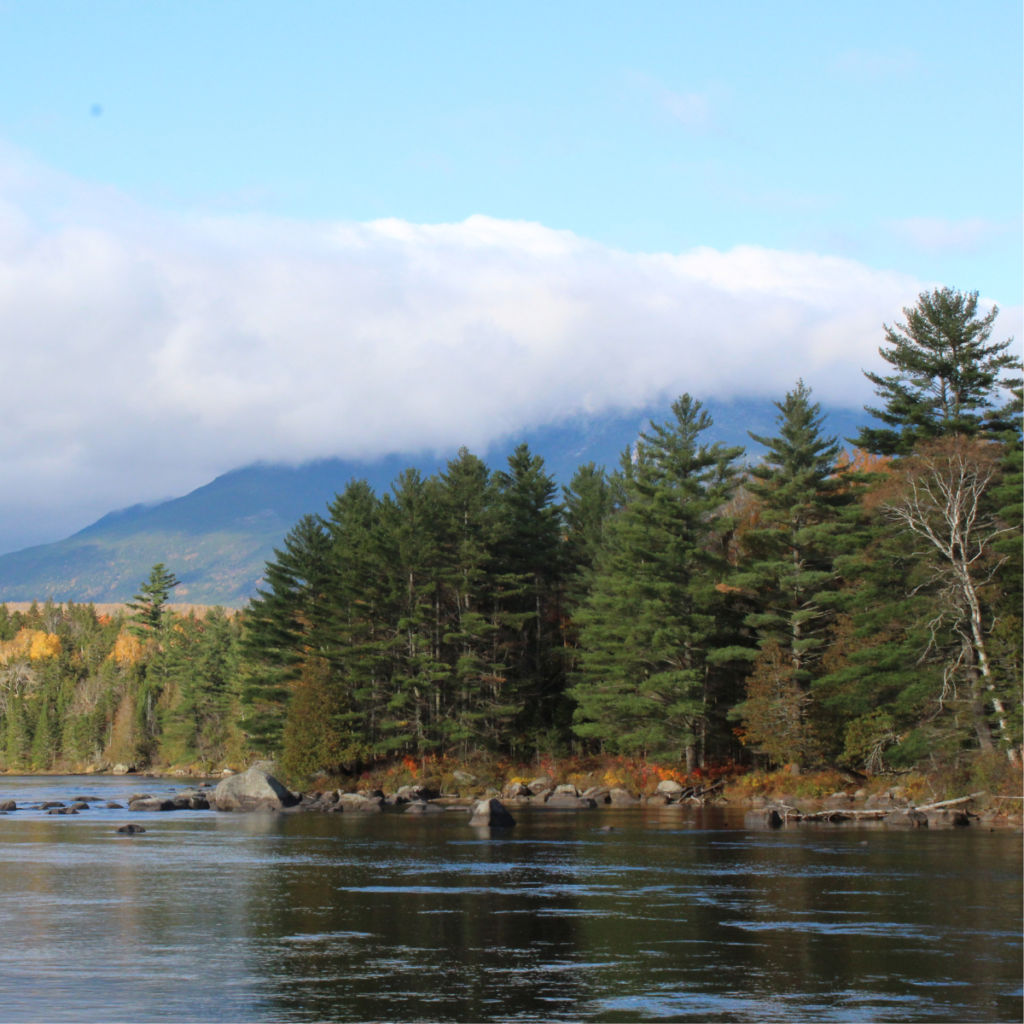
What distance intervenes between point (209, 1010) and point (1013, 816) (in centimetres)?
3734

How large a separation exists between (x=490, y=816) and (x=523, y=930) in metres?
28.3

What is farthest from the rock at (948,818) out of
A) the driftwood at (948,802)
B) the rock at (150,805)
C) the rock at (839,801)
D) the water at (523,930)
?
the rock at (150,805)

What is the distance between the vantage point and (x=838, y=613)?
62.7 meters

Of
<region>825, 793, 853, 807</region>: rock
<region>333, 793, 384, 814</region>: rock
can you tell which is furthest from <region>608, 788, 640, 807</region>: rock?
<region>825, 793, 853, 807</region>: rock

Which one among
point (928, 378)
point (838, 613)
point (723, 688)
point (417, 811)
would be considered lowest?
point (417, 811)

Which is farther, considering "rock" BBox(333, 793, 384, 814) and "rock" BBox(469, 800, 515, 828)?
"rock" BBox(333, 793, 384, 814)

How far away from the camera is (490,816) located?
170ft

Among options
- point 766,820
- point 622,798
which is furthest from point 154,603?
point 766,820

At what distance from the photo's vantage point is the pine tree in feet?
222

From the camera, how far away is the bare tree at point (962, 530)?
47.9 meters

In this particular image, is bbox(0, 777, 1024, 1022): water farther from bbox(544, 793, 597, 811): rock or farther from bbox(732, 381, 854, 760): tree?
bbox(544, 793, 597, 811): rock

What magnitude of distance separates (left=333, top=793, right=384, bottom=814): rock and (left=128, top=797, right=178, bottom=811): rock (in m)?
11.0

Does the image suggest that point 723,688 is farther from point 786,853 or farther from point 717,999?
point 717,999

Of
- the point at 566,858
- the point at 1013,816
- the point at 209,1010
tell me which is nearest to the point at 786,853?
the point at 566,858
